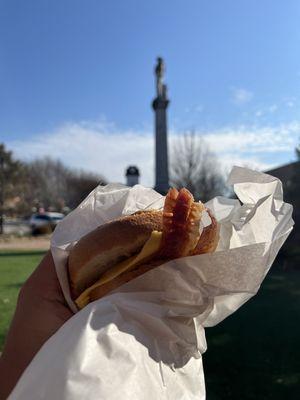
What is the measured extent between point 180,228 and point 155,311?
0.33 metres

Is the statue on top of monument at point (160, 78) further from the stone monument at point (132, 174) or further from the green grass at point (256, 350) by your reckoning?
the green grass at point (256, 350)

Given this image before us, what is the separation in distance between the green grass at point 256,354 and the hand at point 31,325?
3.01m

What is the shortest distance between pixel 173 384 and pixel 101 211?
0.92 meters

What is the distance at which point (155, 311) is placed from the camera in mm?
1529

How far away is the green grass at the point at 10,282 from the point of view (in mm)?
6906

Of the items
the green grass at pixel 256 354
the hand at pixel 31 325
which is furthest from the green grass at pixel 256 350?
the hand at pixel 31 325

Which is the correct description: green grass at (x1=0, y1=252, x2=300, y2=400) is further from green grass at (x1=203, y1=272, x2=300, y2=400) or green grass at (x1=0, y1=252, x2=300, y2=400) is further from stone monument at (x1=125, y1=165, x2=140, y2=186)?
stone monument at (x1=125, y1=165, x2=140, y2=186)

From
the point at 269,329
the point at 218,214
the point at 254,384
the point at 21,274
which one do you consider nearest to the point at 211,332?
the point at 269,329

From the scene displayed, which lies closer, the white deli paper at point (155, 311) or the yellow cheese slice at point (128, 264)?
the white deli paper at point (155, 311)

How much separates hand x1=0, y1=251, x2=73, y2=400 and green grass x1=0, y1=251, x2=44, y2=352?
4018mm

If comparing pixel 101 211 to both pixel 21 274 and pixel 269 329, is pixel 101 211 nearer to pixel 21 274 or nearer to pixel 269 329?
pixel 269 329

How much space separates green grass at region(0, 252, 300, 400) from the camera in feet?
14.0

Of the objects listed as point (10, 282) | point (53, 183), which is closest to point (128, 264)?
point (10, 282)

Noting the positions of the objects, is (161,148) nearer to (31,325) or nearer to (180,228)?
(180,228)
